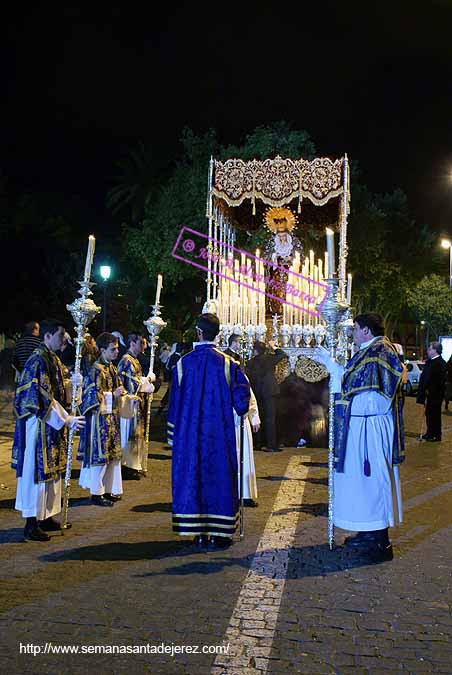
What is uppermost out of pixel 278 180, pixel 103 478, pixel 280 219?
pixel 278 180

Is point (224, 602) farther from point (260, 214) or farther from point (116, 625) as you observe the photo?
point (260, 214)

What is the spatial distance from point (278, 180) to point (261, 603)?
37.4 feet

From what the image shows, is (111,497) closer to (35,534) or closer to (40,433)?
(35,534)

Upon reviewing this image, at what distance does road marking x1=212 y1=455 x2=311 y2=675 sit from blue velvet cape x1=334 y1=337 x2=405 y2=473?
3.20 feet

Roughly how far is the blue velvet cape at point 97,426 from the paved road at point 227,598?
589mm

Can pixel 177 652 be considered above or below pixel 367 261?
below

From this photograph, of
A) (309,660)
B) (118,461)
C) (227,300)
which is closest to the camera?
(309,660)

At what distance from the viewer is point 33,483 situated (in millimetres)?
6566

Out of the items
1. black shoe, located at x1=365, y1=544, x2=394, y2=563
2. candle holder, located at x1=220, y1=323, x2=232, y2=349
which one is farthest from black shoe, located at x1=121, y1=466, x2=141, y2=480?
candle holder, located at x1=220, y1=323, x2=232, y2=349

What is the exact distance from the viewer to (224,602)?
194 inches

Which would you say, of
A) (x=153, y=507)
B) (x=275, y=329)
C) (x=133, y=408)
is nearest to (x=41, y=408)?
(x=153, y=507)

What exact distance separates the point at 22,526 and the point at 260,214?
37.3 ft

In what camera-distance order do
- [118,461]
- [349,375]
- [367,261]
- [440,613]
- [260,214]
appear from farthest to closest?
[367,261] → [260,214] → [118,461] → [349,375] → [440,613]

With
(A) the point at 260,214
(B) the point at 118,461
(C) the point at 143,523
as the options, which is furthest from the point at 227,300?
(C) the point at 143,523
